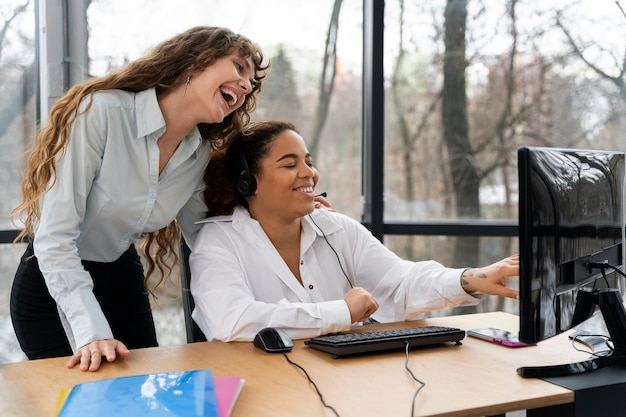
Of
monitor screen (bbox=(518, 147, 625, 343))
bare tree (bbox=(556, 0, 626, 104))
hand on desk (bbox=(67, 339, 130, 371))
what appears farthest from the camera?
bare tree (bbox=(556, 0, 626, 104))

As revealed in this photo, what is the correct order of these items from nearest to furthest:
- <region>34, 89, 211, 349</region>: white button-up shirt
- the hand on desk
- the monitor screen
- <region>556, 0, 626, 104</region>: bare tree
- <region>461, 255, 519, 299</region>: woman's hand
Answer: the monitor screen < the hand on desk < <region>34, 89, 211, 349</region>: white button-up shirt < <region>461, 255, 519, 299</region>: woman's hand < <region>556, 0, 626, 104</region>: bare tree

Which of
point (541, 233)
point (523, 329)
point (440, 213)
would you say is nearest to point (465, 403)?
point (523, 329)

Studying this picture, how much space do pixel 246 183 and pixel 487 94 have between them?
1.68 metres

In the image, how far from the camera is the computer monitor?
124 cm

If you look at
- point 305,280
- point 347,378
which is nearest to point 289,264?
point 305,280

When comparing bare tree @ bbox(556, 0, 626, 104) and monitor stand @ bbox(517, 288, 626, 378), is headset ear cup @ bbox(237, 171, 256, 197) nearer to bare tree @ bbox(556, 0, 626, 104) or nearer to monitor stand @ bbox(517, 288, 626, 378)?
monitor stand @ bbox(517, 288, 626, 378)

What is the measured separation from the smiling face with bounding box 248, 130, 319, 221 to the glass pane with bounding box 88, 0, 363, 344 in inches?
44.7

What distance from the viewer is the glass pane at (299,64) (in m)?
2.93

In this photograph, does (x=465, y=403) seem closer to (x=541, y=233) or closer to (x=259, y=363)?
(x=541, y=233)

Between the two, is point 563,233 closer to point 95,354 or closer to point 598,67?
point 95,354

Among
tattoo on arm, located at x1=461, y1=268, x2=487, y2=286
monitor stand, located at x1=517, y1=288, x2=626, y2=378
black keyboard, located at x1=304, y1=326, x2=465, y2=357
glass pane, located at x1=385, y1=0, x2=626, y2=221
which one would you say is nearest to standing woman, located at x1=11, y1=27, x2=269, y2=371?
black keyboard, located at x1=304, y1=326, x2=465, y2=357

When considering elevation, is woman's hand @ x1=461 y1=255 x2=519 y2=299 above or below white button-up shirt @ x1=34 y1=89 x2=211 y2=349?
below

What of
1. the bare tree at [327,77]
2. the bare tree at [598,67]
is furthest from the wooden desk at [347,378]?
the bare tree at [598,67]

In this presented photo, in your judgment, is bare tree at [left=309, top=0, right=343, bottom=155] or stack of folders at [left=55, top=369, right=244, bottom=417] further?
bare tree at [left=309, top=0, right=343, bottom=155]
